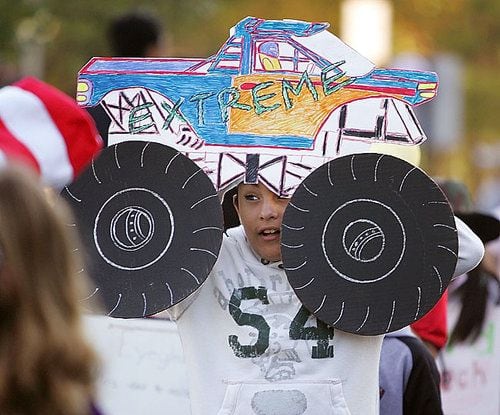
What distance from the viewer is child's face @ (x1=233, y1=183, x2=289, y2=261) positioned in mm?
4602

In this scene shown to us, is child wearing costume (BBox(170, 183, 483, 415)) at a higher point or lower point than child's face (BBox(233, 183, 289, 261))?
lower

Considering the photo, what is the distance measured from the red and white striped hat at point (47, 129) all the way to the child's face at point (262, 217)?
→ 62 cm

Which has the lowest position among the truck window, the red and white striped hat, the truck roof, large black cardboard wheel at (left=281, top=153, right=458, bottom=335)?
large black cardboard wheel at (left=281, top=153, right=458, bottom=335)

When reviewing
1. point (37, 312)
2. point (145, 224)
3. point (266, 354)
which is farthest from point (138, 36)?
point (37, 312)

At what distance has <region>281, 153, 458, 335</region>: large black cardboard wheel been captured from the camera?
14.6 ft

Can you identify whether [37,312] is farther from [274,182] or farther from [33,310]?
[274,182]

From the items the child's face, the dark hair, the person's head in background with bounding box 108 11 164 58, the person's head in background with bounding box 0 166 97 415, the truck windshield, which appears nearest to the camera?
the person's head in background with bounding box 0 166 97 415

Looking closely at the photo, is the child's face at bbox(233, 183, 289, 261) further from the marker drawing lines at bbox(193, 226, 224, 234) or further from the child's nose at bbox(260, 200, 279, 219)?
the marker drawing lines at bbox(193, 226, 224, 234)

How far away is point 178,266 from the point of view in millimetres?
4453

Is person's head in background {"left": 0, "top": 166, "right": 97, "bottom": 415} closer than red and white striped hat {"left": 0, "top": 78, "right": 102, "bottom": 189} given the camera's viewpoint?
Yes

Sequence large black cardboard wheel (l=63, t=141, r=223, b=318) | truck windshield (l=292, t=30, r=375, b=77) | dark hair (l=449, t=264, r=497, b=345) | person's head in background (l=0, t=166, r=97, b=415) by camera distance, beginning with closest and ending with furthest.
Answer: person's head in background (l=0, t=166, r=97, b=415) → large black cardboard wheel (l=63, t=141, r=223, b=318) → truck windshield (l=292, t=30, r=375, b=77) → dark hair (l=449, t=264, r=497, b=345)

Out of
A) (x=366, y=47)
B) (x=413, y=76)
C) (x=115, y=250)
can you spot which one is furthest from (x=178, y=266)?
(x=366, y=47)

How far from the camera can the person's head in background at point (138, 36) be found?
812 centimetres

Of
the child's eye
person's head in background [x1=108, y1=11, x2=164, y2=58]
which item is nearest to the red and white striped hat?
the child's eye
